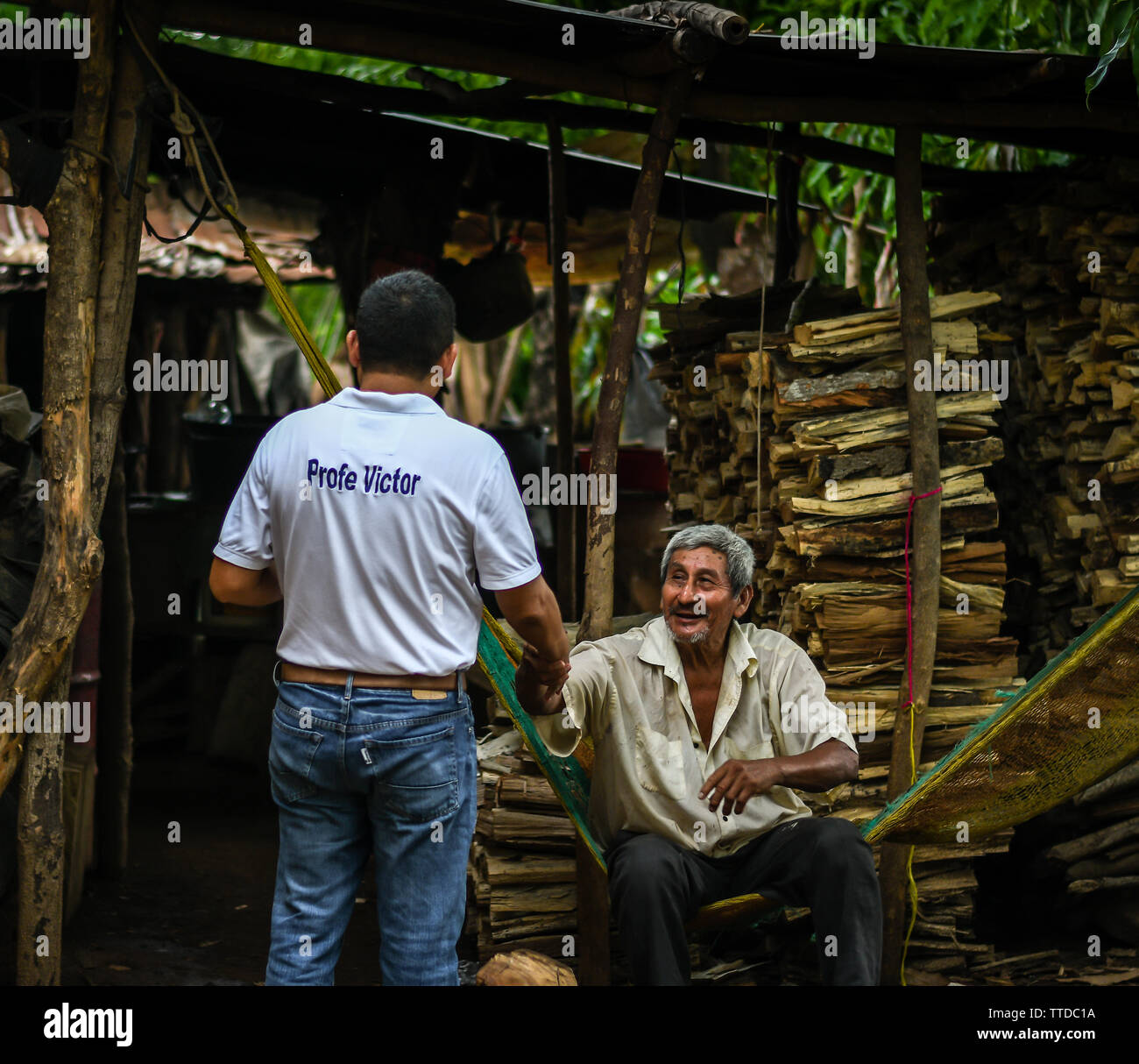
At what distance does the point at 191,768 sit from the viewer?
703 centimetres

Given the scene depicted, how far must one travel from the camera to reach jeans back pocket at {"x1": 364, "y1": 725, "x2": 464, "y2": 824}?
2.44 m

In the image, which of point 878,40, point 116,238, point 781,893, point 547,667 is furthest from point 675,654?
point 878,40

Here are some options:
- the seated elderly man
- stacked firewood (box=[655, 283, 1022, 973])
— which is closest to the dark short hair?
the seated elderly man

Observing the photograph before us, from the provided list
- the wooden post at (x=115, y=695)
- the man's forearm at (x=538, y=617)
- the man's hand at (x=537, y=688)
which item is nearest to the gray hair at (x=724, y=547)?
the man's hand at (x=537, y=688)

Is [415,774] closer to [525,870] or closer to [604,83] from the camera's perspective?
[525,870]

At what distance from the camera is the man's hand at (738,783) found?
3.16 meters

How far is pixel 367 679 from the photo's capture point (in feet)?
8.00

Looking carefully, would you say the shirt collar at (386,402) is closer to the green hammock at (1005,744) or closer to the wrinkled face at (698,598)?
the green hammock at (1005,744)

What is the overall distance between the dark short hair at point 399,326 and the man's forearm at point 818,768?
1386 millimetres

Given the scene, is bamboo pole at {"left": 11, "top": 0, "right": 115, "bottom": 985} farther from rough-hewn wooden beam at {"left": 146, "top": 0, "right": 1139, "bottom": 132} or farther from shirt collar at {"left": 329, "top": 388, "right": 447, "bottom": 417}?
shirt collar at {"left": 329, "top": 388, "right": 447, "bottom": 417}

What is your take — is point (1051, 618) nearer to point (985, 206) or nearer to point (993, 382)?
point (993, 382)

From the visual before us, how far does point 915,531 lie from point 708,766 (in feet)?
4.25

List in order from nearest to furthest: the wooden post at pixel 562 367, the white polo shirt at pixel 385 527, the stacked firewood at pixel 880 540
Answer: the white polo shirt at pixel 385 527 < the stacked firewood at pixel 880 540 < the wooden post at pixel 562 367
